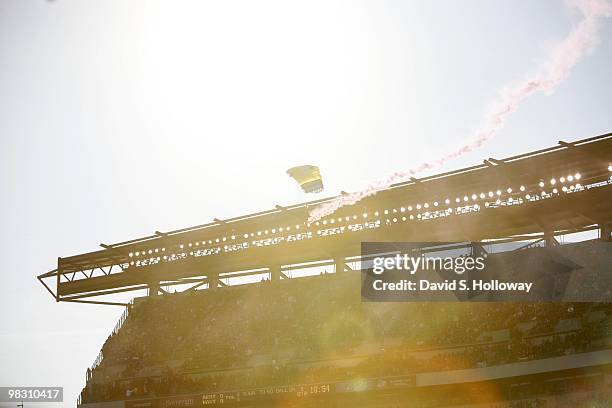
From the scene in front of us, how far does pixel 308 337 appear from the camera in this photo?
46.7 m

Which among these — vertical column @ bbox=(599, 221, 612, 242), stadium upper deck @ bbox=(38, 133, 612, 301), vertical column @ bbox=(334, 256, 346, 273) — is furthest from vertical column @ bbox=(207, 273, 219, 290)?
vertical column @ bbox=(599, 221, 612, 242)

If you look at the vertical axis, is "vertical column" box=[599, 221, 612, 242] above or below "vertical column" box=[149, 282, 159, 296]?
below

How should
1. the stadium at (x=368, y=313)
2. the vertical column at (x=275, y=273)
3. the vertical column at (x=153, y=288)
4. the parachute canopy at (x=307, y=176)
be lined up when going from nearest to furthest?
1. the stadium at (x=368, y=313)
2. the parachute canopy at (x=307, y=176)
3. the vertical column at (x=275, y=273)
4. the vertical column at (x=153, y=288)

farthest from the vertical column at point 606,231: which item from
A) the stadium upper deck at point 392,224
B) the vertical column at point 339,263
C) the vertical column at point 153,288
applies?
the vertical column at point 153,288

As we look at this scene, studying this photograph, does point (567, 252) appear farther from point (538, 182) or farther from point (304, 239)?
point (304, 239)

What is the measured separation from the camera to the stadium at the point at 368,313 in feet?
126

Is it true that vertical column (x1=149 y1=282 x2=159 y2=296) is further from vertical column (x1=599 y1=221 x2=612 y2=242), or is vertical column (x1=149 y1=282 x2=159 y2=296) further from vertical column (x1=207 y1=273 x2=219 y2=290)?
vertical column (x1=599 y1=221 x2=612 y2=242)

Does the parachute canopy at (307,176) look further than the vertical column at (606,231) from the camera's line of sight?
Yes

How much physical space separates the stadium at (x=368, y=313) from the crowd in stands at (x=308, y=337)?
0.09 m

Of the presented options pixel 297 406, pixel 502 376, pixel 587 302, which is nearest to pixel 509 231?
pixel 587 302

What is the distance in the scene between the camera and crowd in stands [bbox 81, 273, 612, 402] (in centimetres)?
3928

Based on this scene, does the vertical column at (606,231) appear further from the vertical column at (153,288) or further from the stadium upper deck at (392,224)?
the vertical column at (153,288)

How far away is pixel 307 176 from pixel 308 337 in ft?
29.4

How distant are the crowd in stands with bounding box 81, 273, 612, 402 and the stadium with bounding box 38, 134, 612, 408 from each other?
9 centimetres
